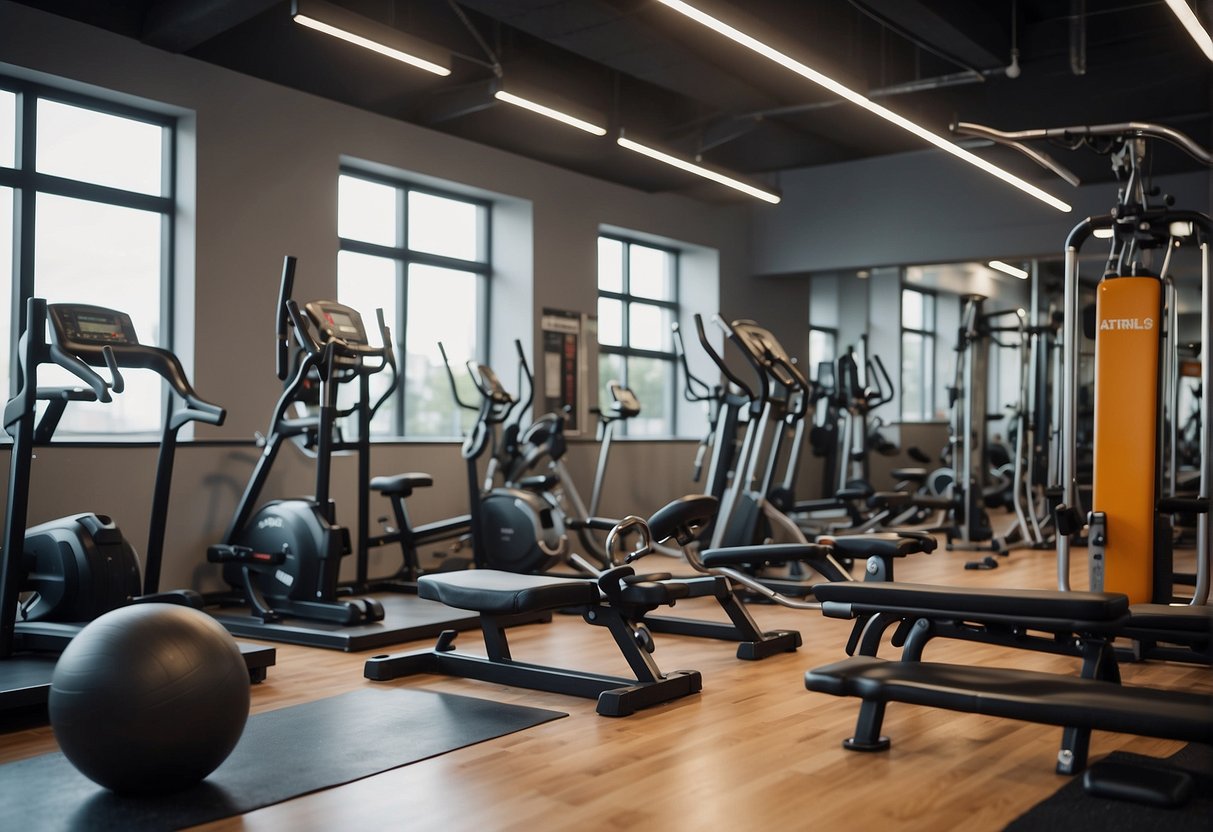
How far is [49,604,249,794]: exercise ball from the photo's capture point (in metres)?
2.51

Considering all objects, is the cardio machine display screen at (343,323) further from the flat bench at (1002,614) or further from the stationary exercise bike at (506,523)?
the flat bench at (1002,614)

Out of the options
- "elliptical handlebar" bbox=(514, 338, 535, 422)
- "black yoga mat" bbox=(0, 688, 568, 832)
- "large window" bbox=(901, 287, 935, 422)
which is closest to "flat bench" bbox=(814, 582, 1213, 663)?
"black yoga mat" bbox=(0, 688, 568, 832)

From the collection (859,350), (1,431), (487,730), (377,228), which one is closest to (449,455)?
(377,228)

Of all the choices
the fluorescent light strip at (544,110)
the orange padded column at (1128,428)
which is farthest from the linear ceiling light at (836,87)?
the orange padded column at (1128,428)

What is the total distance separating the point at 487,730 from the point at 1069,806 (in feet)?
5.28

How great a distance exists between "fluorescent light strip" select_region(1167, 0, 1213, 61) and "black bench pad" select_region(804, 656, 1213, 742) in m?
3.21

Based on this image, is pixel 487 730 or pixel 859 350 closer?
pixel 487 730

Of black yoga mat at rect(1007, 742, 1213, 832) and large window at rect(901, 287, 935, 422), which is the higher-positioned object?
large window at rect(901, 287, 935, 422)

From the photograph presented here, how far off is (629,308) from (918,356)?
573cm

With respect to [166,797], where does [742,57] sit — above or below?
above

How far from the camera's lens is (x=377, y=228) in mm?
7363

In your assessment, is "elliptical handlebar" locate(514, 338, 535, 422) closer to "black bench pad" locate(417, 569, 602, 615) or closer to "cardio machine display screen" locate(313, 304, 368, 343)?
"cardio machine display screen" locate(313, 304, 368, 343)

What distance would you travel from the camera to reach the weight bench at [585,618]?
11.9ft

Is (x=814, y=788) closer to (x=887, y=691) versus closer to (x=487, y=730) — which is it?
(x=887, y=691)
